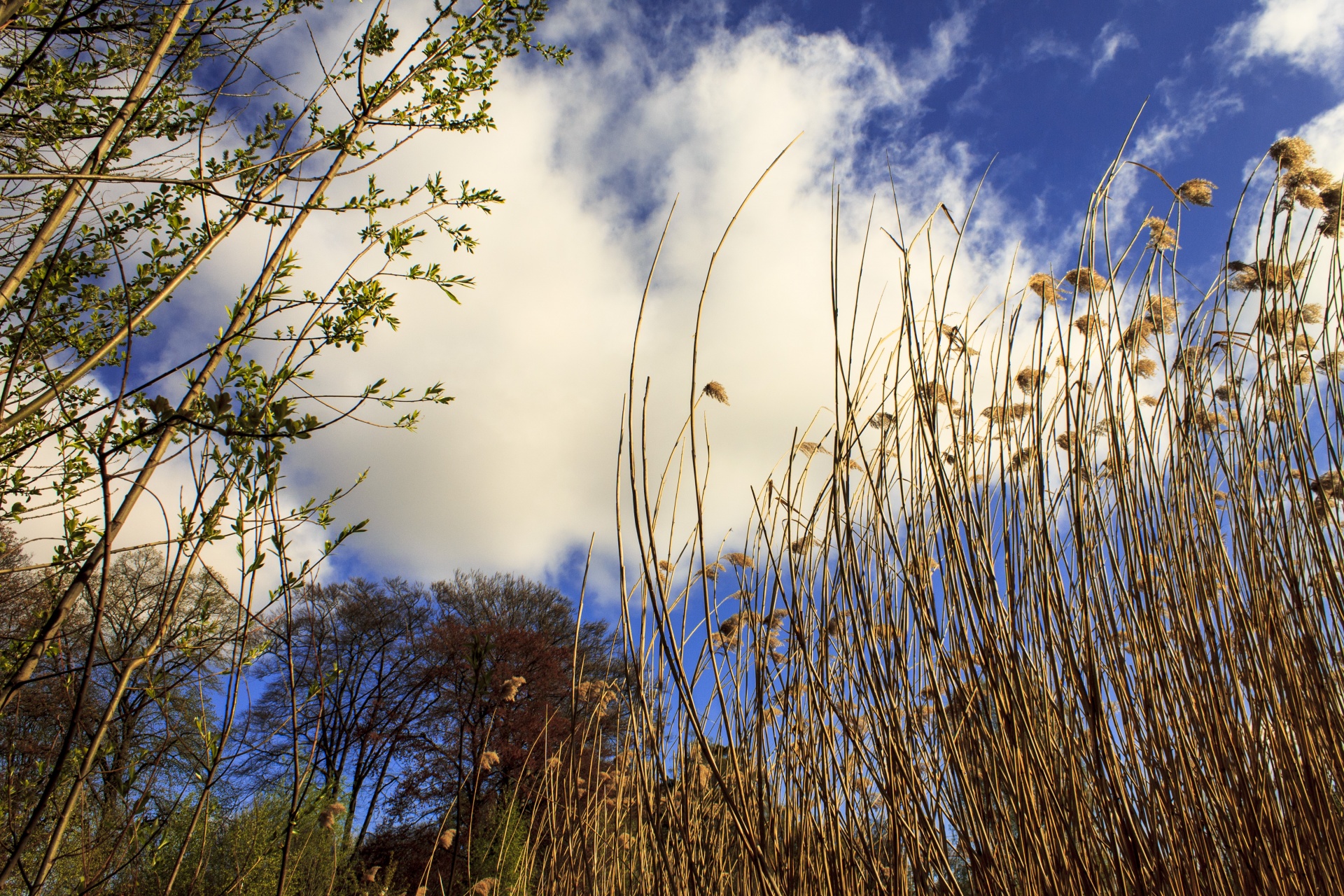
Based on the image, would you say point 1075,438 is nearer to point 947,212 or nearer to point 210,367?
point 947,212

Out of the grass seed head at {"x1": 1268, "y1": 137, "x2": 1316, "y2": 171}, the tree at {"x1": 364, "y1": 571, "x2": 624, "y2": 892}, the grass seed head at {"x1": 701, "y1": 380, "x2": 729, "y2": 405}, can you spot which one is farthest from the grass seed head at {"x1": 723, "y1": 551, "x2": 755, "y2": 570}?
the tree at {"x1": 364, "y1": 571, "x2": 624, "y2": 892}

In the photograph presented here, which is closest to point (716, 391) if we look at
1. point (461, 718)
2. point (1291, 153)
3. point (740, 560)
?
point (740, 560)

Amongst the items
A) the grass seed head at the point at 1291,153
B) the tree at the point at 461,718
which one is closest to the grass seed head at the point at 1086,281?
the grass seed head at the point at 1291,153

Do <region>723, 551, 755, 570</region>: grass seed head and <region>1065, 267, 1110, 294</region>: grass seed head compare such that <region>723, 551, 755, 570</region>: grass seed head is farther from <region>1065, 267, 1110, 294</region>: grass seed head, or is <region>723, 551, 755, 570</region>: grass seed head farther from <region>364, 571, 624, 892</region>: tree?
<region>364, 571, 624, 892</region>: tree

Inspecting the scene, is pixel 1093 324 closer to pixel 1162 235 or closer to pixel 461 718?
pixel 1162 235

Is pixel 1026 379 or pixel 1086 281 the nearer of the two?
pixel 1086 281

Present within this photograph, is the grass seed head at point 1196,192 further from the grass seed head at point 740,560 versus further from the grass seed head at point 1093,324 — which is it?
the grass seed head at point 740,560

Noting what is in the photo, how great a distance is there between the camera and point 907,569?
3.43 feet

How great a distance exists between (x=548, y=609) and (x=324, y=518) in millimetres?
13659

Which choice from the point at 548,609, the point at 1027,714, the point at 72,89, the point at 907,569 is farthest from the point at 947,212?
the point at 548,609

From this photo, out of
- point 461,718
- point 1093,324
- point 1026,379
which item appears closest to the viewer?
point 1093,324

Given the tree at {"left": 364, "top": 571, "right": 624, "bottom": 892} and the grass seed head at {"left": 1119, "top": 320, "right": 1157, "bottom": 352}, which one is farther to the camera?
the tree at {"left": 364, "top": 571, "right": 624, "bottom": 892}

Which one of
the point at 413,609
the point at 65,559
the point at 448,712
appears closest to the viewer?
the point at 65,559

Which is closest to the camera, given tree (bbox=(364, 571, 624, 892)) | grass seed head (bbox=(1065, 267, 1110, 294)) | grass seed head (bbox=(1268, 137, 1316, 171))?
grass seed head (bbox=(1065, 267, 1110, 294))
